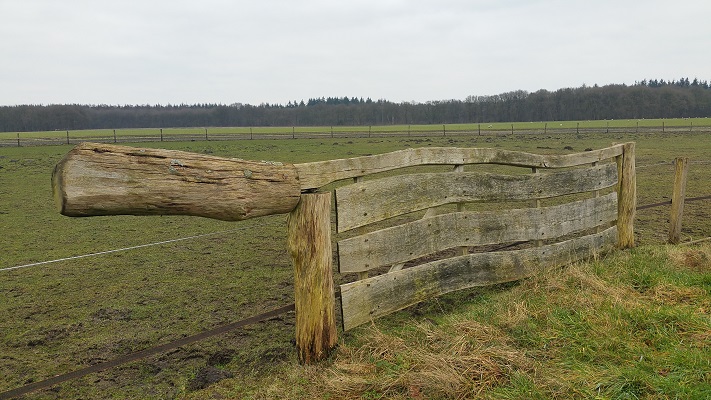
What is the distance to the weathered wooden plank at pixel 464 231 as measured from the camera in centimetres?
416

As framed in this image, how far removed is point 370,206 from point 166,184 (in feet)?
5.85

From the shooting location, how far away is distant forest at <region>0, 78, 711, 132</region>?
415 feet

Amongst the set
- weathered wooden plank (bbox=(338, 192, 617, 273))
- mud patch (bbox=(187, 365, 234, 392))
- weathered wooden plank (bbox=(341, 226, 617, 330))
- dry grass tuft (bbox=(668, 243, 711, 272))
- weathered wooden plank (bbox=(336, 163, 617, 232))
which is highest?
weathered wooden plank (bbox=(336, 163, 617, 232))

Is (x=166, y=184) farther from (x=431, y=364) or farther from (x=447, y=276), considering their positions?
(x=447, y=276)

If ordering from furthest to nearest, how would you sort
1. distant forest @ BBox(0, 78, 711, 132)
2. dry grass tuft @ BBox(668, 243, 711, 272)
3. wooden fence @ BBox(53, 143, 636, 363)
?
1. distant forest @ BBox(0, 78, 711, 132)
2. dry grass tuft @ BBox(668, 243, 711, 272)
3. wooden fence @ BBox(53, 143, 636, 363)

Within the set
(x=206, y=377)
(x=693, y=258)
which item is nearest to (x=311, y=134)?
(x=693, y=258)

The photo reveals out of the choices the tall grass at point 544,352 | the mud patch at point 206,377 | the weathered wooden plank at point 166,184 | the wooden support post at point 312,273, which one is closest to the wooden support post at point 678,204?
the tall grass at point 544,352

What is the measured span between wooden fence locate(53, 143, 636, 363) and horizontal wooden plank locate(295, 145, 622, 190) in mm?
11

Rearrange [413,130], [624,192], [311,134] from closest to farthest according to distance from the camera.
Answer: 1. [624,192]
2. [311,134]
3. [413,130]

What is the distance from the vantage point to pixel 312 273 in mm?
3771

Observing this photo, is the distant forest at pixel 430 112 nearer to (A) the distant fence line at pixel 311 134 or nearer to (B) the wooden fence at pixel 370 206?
(A) the distant fence line at pixel 311 134

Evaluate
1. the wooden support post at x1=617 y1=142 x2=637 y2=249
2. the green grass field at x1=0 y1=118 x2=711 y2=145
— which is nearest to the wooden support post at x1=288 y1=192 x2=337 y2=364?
the wooden support post at x1=617 y1=142 x2=637 y2=249

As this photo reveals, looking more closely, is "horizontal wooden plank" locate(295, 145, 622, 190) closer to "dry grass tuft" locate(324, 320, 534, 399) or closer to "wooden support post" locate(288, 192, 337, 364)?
"wooden support post" locate(288, 192, 337, 364)

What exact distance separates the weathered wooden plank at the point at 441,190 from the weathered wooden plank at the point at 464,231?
16 cm
